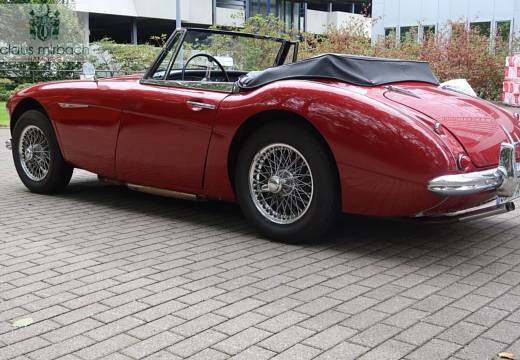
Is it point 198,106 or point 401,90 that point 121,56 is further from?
point 401,90

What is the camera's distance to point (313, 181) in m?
4.30

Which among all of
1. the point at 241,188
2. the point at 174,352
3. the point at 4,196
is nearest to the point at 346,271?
the point at 241,188

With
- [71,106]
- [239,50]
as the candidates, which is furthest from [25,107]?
[239,50]

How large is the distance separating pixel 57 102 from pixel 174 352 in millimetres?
3850

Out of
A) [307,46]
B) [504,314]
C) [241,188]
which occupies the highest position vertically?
[307,46]

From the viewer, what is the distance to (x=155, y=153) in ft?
17.0

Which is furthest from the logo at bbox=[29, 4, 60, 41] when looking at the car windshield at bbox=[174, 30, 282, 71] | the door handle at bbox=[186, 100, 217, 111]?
the door handle at bbox=[186, 100, 217, 111]

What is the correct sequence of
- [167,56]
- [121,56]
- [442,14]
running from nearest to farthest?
[167,56]
[121,56]
[442,14]

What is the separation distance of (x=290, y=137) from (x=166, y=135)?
1171mm

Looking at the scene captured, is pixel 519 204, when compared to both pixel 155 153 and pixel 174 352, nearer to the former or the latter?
pixel 155 153

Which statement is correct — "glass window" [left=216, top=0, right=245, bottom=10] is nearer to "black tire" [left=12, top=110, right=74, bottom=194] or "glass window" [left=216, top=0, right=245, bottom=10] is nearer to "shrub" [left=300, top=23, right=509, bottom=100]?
"shrub" [left=300, top=23, right=509, bottom=100]

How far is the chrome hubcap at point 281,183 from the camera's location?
4414mm

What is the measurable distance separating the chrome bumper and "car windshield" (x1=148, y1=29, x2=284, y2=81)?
271 cm

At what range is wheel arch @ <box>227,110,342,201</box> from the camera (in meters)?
4.27
